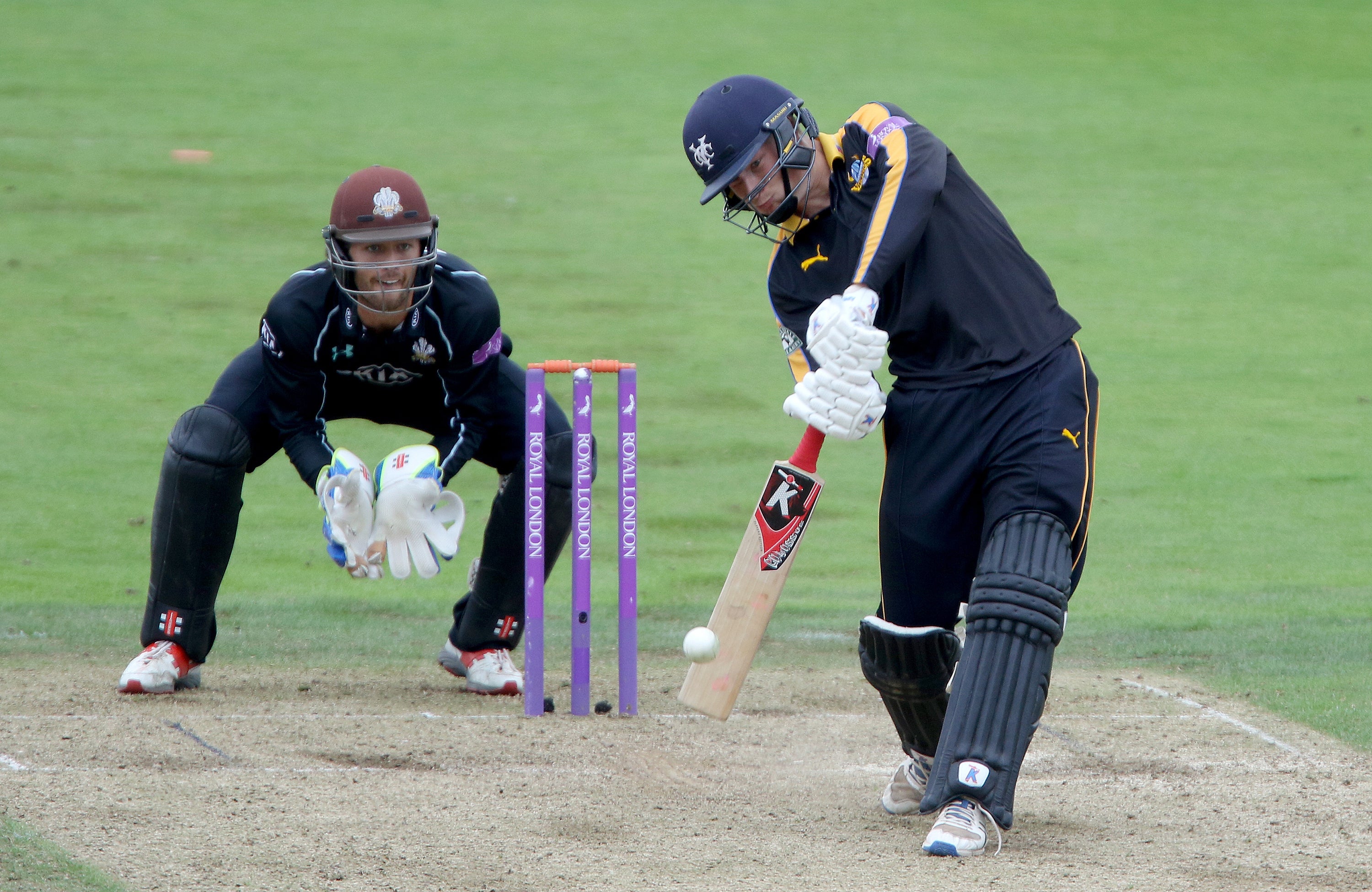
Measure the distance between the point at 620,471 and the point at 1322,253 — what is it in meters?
8.98

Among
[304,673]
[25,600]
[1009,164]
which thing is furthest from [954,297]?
[1009,164]

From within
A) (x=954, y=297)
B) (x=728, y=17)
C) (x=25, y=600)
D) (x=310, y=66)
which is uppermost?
(x=728, y=17)

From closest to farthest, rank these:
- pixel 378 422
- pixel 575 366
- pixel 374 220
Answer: pixel 374 220 < pixel 575 366 < pixel 378 422

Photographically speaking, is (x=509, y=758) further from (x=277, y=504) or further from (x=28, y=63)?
(x=28, y=63)

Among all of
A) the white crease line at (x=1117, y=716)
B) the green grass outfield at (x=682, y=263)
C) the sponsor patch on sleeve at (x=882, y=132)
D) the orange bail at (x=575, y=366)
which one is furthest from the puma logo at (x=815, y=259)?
the green grass outfield at (x=682, y=263)

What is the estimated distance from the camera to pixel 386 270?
4227 mm

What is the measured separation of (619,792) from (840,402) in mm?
1100

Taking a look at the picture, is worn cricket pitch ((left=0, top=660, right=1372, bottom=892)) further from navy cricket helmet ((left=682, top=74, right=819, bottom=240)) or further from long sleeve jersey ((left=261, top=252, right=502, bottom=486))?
navy cricket helmet ((left=682, top=74, right=819, bottom=240))

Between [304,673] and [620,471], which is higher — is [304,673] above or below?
below

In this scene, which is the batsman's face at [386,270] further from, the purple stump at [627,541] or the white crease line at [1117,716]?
the white crease line at [1117,716]

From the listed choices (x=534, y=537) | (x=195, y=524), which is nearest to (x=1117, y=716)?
(x=534, y=537)

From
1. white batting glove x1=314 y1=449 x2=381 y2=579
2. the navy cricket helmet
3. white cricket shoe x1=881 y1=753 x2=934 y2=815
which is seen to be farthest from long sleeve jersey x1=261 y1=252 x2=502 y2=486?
white cricket shoe x1=881 y1=753 x2=934 y2=815

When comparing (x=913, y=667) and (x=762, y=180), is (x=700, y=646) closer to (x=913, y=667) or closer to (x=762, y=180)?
(x=913, y=667)

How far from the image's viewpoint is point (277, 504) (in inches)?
305
